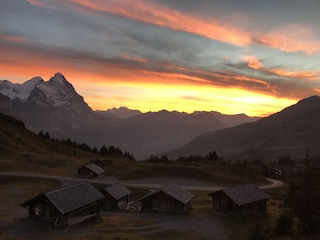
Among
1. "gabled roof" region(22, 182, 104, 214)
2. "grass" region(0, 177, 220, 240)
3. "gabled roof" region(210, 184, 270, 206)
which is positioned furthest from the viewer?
"gabled roof" region(210, 184, 270, 206)

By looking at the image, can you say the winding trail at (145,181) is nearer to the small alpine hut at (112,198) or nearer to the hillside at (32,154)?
the hillside at (32,154)

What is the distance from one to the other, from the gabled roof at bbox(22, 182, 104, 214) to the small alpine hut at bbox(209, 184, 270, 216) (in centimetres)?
2480

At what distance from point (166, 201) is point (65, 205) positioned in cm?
2117

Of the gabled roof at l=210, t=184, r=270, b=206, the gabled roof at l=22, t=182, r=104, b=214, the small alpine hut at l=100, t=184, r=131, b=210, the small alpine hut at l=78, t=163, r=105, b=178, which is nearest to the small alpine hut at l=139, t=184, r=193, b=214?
the small alpine hut at l=100, t=184, r=131, b=210

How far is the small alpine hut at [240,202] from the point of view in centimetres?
7331

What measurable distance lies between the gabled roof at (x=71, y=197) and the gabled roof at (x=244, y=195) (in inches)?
1008

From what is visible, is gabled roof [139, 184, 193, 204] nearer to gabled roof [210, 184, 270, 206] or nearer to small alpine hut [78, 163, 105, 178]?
gabled roof [210, 184, 270, 206]

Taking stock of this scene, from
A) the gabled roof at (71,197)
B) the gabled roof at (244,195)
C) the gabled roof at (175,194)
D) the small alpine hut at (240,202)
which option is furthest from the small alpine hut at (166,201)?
the gabled roof at (71,197)

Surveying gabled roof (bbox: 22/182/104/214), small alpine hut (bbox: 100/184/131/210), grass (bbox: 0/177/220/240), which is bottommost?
grass (bbox: 0/177/220/240)

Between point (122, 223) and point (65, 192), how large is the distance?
11236 mm

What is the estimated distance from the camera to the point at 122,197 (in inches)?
3125

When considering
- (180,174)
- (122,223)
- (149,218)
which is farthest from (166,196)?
(180,174)

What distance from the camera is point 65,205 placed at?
60531 mm

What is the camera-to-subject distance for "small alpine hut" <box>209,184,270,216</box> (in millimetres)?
73312
